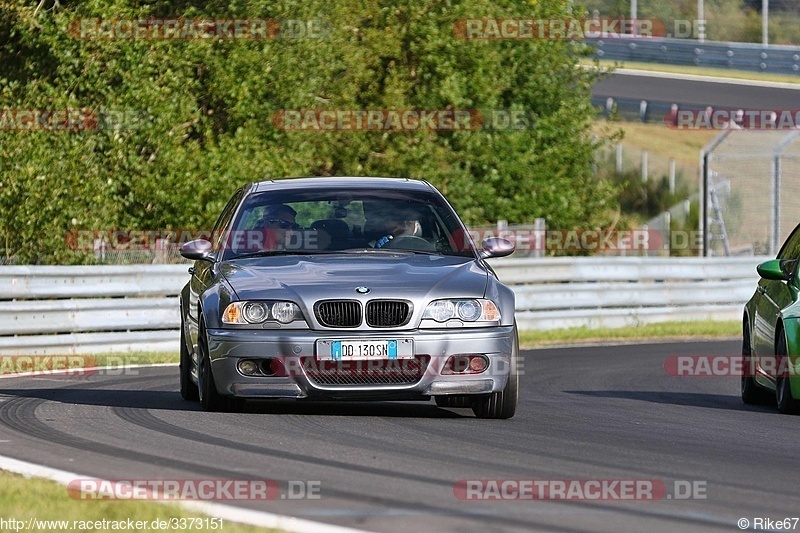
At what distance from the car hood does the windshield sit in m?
0.27

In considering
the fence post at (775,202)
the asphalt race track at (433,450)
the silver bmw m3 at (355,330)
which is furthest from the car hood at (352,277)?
the fence post at (775,202)

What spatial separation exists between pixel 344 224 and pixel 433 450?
2.82 metres

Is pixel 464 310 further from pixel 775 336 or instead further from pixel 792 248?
pixel 792 248

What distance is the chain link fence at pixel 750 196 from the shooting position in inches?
1067

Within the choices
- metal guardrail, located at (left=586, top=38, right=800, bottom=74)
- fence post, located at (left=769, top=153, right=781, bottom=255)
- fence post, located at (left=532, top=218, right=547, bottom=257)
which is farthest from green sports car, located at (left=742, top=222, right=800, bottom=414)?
metal guardrail, located at (left=586, top=38, right=800, bottom=74)

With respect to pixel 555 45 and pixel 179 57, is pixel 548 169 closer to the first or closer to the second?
pixel 555 45

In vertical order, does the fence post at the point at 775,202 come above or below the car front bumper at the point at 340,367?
below

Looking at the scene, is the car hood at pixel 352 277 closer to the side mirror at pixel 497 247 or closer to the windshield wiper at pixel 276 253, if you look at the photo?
the windshield wiper at pixel 276 253

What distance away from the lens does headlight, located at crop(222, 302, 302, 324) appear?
956 cm

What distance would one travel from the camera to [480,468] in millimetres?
7590

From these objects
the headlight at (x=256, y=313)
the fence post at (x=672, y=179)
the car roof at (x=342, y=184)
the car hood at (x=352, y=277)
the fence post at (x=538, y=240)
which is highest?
the car roof at (x=342, y=184)

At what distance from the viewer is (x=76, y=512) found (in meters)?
6.17

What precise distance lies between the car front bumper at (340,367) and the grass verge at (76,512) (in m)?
2.84

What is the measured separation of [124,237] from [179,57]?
2.99 metres
